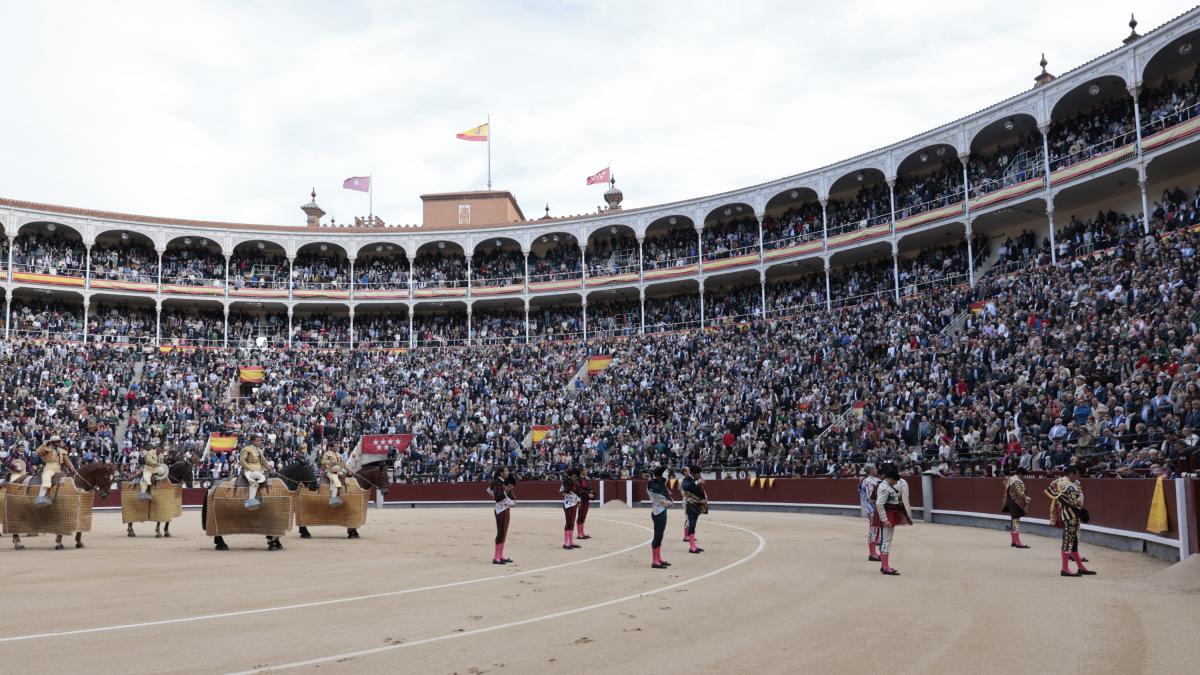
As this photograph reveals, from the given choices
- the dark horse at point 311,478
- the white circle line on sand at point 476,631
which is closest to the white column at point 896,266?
the dark horse at point 311,478

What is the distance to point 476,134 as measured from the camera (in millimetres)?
57531

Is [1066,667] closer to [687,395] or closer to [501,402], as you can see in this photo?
[687,395]

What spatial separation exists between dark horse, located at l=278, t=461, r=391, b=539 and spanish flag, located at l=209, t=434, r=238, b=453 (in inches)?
879

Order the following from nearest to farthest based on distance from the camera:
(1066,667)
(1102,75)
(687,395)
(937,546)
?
(1066,667) < (937,546) < (1102,75) < (687,395)

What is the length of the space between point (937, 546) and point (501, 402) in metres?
29.5

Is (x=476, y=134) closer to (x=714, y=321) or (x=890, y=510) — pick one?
(x=714, y=321)

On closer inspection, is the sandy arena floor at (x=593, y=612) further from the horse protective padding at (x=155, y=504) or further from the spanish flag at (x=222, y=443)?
the spanish flag at (x=222, y=443)

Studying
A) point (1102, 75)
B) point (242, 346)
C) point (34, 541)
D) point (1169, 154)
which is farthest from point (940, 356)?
point (242, 346)

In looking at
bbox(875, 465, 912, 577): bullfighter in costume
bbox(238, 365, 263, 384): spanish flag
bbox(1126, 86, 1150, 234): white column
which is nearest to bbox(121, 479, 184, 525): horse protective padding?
bbox(875, 465, 912, 577): bullfighter in costume

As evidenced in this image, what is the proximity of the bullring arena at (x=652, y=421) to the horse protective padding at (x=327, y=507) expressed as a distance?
88mm

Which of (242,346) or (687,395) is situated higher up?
(242,346)

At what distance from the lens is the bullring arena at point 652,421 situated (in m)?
9.17

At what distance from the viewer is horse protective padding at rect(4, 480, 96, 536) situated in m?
18.3

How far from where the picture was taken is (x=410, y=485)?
41.3 metres
